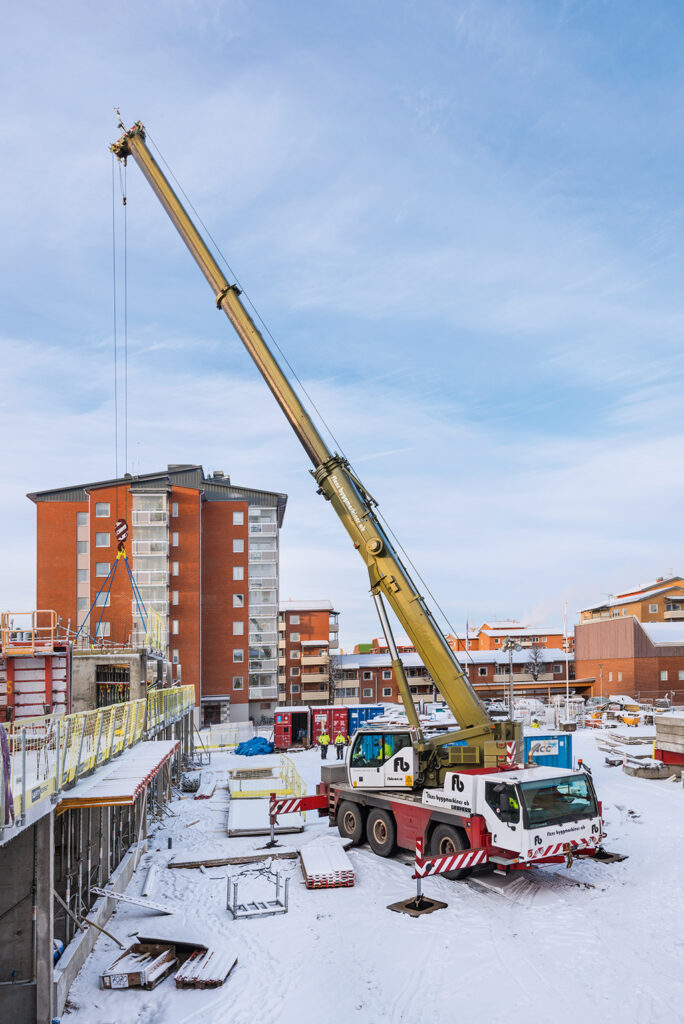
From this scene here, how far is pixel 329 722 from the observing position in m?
47.9

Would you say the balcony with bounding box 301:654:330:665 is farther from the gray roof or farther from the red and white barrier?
the red and white barrier

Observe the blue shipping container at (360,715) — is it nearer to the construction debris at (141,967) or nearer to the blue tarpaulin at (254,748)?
the blue tarpaulin at (254,748)

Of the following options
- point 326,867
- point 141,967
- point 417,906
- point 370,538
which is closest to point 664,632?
point 370,538

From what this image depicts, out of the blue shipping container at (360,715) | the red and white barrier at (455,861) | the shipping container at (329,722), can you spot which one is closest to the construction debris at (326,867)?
the red and white barrier at (455,861)

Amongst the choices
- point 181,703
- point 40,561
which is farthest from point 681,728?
point 40,561

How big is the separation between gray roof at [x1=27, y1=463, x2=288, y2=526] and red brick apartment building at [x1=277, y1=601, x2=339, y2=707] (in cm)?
1741

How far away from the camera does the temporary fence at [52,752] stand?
922 centimetres

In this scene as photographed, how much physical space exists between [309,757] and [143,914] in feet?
88.9

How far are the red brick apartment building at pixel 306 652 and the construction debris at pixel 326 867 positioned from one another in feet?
202

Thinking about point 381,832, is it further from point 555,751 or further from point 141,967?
point 555,751

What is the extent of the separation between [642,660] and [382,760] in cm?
6298

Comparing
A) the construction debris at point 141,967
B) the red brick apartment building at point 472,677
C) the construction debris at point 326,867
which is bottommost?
the red brick apartment building at point 472,677

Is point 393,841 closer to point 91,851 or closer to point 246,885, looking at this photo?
point 246,885

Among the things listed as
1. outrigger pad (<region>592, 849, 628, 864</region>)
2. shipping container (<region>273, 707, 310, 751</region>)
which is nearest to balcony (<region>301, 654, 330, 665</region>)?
shipping container (<region>273, 707, 310, 751</region>)
